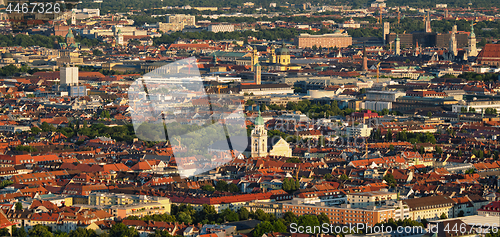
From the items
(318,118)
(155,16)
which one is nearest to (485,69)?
(318,118)

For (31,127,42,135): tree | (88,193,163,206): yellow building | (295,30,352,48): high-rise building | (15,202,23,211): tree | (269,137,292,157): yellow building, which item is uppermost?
(15,202,23,211): tree

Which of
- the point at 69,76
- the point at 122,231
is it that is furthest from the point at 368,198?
the point at 69,76

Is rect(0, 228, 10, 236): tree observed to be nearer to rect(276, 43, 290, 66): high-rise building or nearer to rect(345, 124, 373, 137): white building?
rect(345, 124, 373, 137): white building

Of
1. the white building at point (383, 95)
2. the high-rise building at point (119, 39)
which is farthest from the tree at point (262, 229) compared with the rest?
the high-rise building at point (119, 39)

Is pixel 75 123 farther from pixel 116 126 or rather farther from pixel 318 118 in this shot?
pixel 318 118

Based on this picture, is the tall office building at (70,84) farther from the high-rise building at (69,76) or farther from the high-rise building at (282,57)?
the high-rise building at (282,57)

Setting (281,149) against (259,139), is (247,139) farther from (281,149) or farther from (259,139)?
(259,139)

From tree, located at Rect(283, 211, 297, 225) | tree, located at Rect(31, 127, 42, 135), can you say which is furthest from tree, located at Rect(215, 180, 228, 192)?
tree, located at Rect(31, 127, 42, 135)
